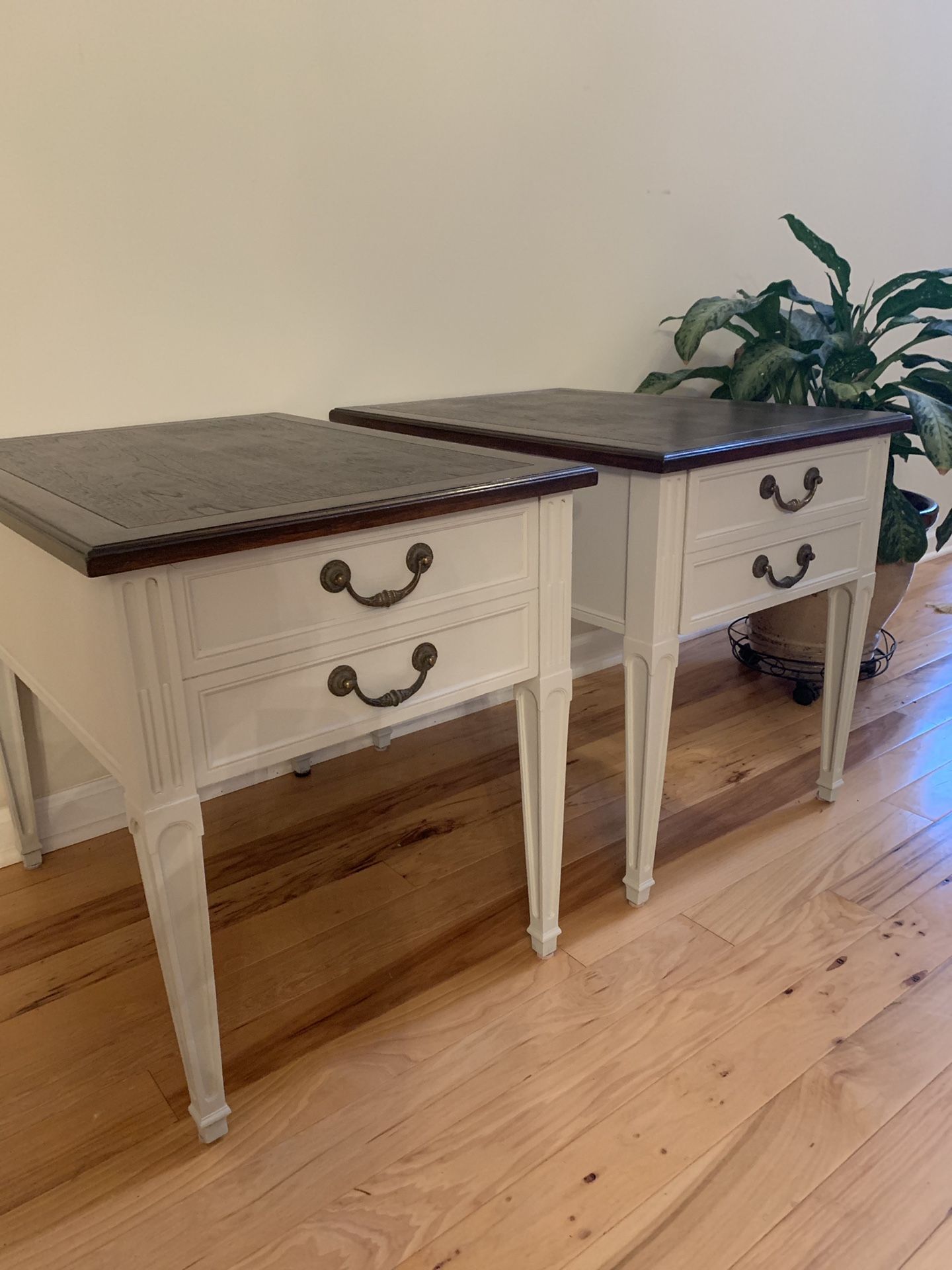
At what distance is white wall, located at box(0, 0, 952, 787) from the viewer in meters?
1.32

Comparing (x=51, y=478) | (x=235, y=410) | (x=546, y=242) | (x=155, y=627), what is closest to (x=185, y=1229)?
(x=155, y=627)

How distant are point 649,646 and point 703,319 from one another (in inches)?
34.6

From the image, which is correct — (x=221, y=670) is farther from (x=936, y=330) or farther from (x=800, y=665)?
(x=936, y=330)

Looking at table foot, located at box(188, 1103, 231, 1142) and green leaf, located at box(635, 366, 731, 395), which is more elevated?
green leaf, located at box(635, 366, 731, 395)

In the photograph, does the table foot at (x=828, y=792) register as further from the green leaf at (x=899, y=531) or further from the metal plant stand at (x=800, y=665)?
the green leaf at (x=899, y=531)

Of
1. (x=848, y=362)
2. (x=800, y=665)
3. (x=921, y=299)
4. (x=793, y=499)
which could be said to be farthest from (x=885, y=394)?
(x=793, y=499)

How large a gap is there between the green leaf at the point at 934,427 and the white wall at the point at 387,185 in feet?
1.92

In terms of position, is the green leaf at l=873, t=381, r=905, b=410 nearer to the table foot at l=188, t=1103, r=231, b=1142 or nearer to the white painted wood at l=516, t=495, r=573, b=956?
the white painted wood at l=516, t=495, r=573, b=956

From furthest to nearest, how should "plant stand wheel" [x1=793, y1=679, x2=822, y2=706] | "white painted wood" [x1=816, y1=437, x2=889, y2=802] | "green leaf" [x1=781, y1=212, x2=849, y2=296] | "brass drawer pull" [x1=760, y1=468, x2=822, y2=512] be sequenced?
"plant stand wheel" [x1=793, y1=679, x2=822, y2=706], "green leaf" [x1=781, y1=212, x2=849, y2=296], "white painted wood" [x1=816, y1=437, x2=889, y2=802], "brass drawer pull" [x1=760, y1=468, x2=822, y2=512]

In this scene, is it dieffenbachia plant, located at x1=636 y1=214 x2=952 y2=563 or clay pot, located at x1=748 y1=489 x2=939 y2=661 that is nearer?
dieffenbachia plant, located at x1=636 y1=214 x2=952 y2=563

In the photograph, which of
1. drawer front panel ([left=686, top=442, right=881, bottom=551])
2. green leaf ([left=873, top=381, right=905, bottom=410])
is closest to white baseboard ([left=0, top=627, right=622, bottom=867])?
drawer front panel ([left=686, top=442, right=881, bottom=551])

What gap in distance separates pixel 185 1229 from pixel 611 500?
933 mm

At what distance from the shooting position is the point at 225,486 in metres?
0.98

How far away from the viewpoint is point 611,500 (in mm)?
1245
